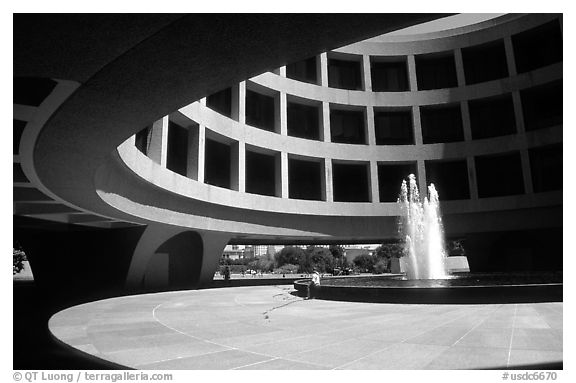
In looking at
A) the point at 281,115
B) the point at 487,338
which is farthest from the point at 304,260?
the point at 487,338

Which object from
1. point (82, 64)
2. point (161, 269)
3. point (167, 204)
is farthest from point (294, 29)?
point (161, 269)

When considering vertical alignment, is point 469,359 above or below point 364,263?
above

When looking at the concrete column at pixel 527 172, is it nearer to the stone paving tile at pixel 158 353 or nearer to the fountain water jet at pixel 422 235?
the fountain water jet at pixel 422 235

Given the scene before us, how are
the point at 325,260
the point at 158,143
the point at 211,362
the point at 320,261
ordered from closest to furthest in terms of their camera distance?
the point at 211,362 < the point at 158,143 < the point at 325,260 < the point at 320,261

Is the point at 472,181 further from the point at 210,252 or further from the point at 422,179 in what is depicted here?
the point at 210,252

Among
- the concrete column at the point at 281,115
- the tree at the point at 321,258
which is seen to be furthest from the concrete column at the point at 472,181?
the tree at the point at 321,258

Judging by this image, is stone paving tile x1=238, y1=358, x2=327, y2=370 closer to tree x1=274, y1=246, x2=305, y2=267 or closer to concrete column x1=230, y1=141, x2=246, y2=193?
concrete column x1=230, y1=141, x2=246, y2=193

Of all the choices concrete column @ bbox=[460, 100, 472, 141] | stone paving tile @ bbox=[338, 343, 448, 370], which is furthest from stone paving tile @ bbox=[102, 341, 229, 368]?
concrete column @ bbox=[460, 100, 472, 141]

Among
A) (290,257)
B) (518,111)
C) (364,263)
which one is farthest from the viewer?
(290,257)

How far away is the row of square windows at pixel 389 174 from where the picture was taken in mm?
31953

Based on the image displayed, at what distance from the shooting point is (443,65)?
36.6 metres

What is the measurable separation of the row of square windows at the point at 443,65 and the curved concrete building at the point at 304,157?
0.37ft

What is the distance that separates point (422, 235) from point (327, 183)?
875cm
